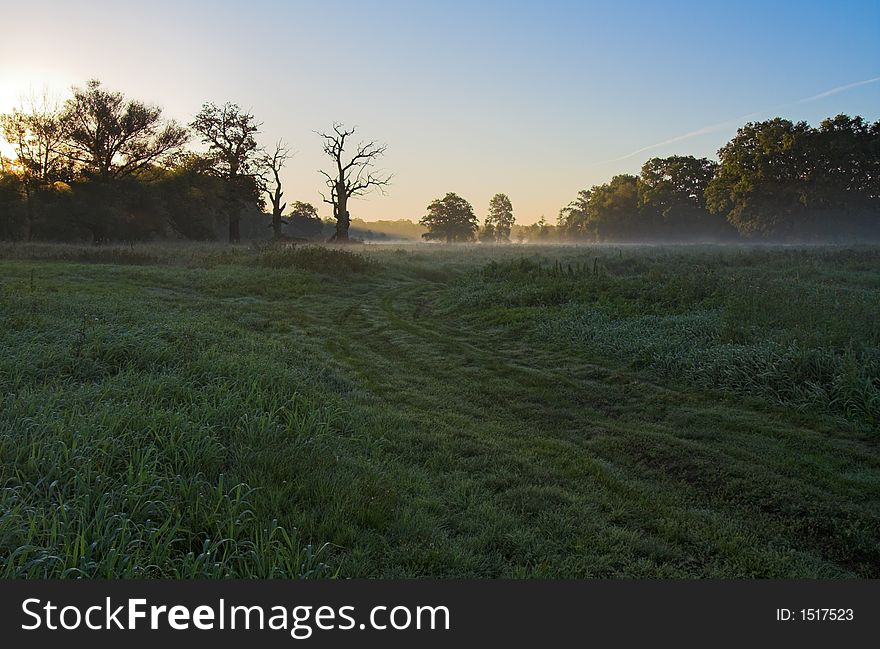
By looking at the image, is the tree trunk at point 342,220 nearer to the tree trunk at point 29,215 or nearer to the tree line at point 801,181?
the tree trunk at point 29,215

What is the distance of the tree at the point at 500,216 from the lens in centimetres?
11550

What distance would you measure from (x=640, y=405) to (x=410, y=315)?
9.51 m

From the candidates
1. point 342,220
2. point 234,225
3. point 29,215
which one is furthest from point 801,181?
point 29,215

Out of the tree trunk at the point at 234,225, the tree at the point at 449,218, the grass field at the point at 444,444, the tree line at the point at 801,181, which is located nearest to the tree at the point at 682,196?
the tree line at the point at 801,181

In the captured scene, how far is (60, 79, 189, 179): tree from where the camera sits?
40125mm

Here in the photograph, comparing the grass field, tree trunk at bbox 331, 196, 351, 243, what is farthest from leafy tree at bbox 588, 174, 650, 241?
the grass field

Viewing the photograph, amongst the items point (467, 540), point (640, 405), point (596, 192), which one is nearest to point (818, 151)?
point (596, 192)

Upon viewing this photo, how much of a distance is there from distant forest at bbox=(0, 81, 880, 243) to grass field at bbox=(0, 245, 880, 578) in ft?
103

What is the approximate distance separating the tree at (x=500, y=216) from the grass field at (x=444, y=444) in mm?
105285

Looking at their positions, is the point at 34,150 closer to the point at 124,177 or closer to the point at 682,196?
the point at 124,177

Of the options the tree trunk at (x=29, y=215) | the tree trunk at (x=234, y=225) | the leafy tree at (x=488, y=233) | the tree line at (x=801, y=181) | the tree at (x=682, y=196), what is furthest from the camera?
the leafy tree at (x=488, y=233)

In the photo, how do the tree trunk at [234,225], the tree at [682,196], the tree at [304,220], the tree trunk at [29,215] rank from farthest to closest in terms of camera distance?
the tree at [682,196] < the tree at [304,220] < the tree trunk at [234,225] < the tree trunk at [29,215]

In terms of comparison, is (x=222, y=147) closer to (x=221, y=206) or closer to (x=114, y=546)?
(x=221, y=206)

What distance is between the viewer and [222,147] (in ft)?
155
